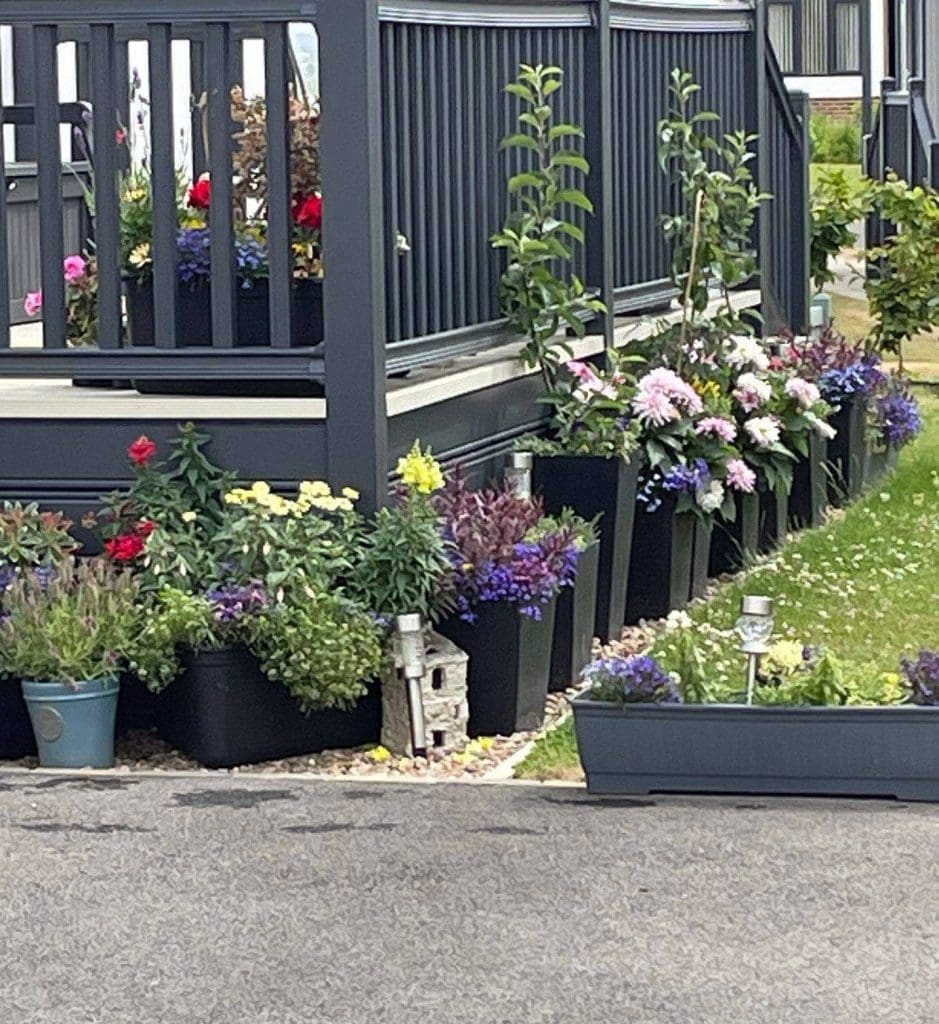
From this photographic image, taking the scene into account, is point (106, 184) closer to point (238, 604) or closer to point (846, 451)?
point (238, 604)

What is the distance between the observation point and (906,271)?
1298 centimetres

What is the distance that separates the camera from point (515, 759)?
21.4 ft

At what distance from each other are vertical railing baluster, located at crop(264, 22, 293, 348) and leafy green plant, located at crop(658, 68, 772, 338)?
2.64 m

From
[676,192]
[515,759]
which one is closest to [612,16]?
[676,192]

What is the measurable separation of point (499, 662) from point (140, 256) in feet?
5.50

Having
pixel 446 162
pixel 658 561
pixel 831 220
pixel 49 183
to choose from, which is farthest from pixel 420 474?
pixel 831 220

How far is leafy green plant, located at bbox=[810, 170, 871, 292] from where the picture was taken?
12.6 m

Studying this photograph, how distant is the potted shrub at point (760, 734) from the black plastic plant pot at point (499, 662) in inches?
30.7

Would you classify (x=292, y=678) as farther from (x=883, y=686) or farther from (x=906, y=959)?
(x=906, y=959)

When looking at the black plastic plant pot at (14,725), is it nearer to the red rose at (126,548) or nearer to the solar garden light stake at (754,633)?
the red rose at (126,548)

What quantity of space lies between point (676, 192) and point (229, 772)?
4197 millimetres

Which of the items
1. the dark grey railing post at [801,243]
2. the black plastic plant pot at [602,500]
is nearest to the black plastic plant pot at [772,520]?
the black plastic plant pot at [602,500]

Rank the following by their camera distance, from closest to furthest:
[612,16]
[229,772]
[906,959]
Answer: [906,959] → [229,772] → [612,16]

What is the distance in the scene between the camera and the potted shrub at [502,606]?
667cm
